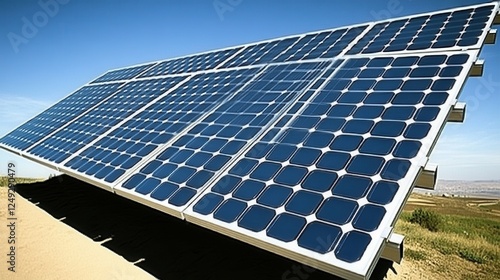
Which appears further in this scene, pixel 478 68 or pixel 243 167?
pixel 478 68

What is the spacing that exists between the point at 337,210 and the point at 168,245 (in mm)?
5545

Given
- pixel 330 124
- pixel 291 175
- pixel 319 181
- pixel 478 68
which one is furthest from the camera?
pixel 478 68

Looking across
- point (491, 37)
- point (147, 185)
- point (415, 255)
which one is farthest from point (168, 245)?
point (491, 37)

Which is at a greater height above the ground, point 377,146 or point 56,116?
point 377,146

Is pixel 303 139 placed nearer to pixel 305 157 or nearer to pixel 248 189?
pixel 305 157

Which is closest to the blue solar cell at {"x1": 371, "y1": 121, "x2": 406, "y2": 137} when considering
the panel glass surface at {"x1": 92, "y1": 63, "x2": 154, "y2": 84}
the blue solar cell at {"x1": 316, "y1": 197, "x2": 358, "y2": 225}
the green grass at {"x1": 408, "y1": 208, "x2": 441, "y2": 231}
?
the blue solar cell at {"x1": 316, "y1": 197, "x2": 358, "y2": 225}

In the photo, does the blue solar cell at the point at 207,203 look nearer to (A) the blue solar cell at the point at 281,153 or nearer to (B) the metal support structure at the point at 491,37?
(A) the blue solar cell at the point at 281,153

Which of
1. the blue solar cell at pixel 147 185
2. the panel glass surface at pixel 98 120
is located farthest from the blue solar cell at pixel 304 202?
the panel glass surface at pixel 98 120

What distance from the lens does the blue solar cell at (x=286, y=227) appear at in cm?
383

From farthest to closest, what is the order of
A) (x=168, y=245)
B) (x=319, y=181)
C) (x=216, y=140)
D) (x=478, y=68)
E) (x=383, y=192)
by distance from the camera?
1. (x=168, y=245)
2. (x=216, y=140)
3. (x=478, y=68)
4. (x=319, y=181)
5. (x=383, y=192)

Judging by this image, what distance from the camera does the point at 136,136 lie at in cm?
835

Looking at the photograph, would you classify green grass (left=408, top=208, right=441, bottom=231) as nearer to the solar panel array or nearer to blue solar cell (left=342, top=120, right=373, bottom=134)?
the solar panel array

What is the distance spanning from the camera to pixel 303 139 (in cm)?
534

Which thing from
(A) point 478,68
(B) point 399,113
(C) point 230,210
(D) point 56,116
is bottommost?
(D) point 56,116
